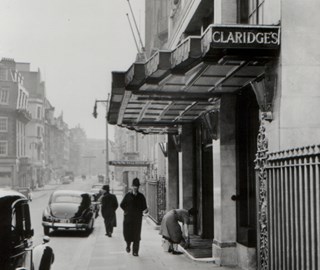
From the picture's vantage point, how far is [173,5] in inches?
842

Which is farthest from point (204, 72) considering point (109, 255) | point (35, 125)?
point (35, 125)

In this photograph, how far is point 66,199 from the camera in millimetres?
21906

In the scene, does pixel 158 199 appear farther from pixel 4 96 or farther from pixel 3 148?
pixel 4 96

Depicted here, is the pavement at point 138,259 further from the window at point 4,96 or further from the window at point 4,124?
the window at point 4,124

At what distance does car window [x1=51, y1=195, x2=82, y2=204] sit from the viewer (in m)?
21.8

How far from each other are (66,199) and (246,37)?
1504 cm

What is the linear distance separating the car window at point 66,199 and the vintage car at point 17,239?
1290 centimetres

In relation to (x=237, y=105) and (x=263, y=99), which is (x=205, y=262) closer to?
(x=237, y=105)

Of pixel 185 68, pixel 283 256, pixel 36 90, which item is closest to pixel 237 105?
pixel 185 68

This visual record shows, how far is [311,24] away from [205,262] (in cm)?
606

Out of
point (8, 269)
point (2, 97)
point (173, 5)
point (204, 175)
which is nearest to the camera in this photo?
point (8, 269)

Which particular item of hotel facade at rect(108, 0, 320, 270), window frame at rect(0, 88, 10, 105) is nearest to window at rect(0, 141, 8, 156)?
window frame at rect(0, 88, 10, 105)

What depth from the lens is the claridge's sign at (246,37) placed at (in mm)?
8188

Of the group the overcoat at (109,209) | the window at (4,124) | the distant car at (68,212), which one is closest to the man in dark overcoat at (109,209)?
the overcoat at (109,209)
